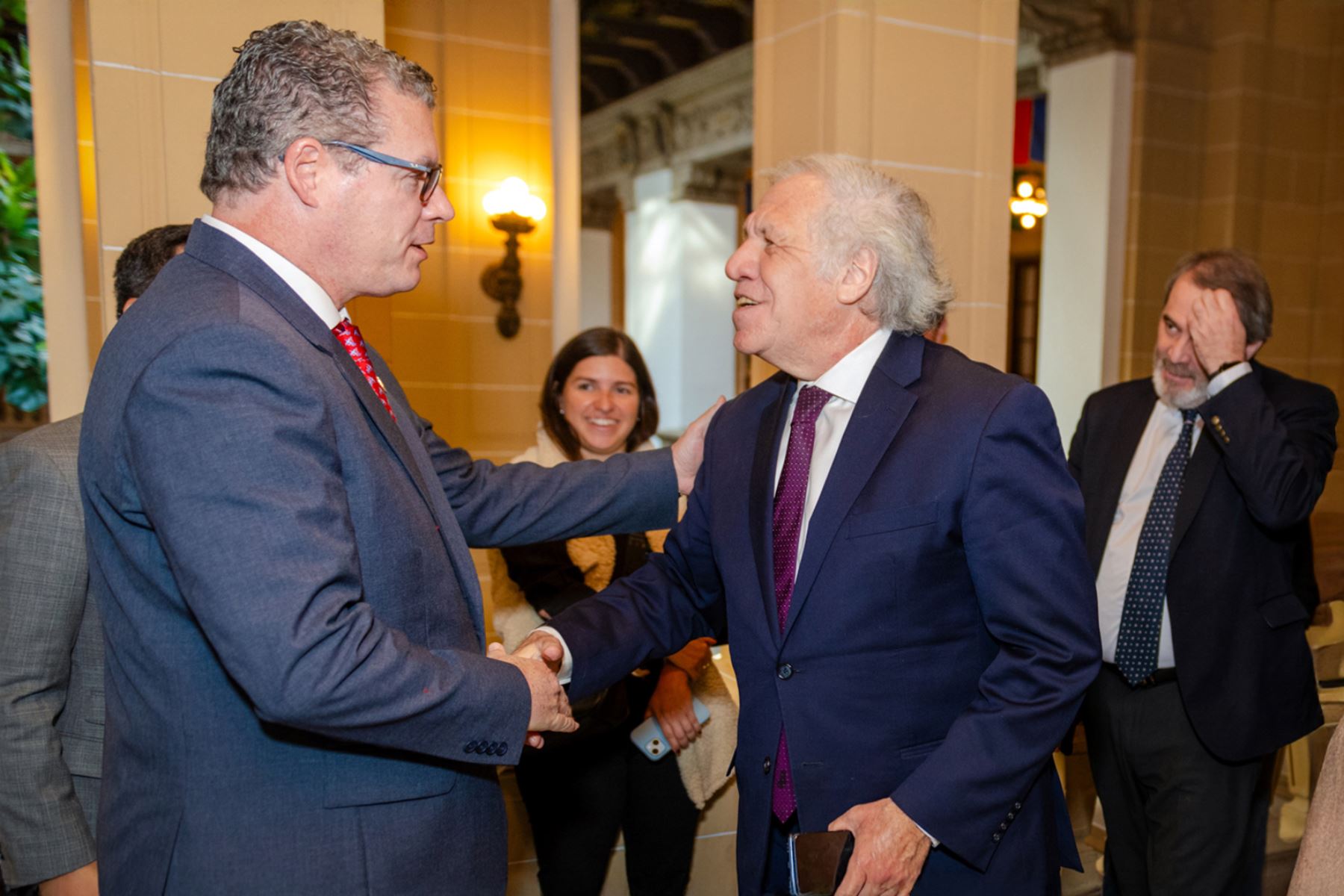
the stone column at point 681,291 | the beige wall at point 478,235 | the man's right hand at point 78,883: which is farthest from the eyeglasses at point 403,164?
the stone column at point 681,291

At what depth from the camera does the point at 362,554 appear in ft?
4.30

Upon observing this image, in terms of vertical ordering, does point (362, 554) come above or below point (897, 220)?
below

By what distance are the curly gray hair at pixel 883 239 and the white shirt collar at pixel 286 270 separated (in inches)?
32.8

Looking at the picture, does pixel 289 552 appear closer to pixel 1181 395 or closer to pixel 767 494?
pixel 767 494

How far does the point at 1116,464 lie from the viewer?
2814mm

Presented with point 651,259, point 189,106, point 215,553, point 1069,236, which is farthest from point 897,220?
point 651,259

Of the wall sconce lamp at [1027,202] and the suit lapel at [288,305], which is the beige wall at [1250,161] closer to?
the wall sconce lamp at [1027,202]

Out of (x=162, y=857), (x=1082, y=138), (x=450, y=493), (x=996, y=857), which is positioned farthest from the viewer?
(x=1082, y=138)

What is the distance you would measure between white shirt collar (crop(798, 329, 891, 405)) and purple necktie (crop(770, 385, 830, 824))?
1.1 inches

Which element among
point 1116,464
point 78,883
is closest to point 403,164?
point 78,883

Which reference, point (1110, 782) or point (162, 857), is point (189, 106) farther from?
point (1110, 782)

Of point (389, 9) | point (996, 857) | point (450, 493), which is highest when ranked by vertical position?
point (389, 9)

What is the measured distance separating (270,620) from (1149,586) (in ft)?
7.30

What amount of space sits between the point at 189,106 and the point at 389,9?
12.5 ft
